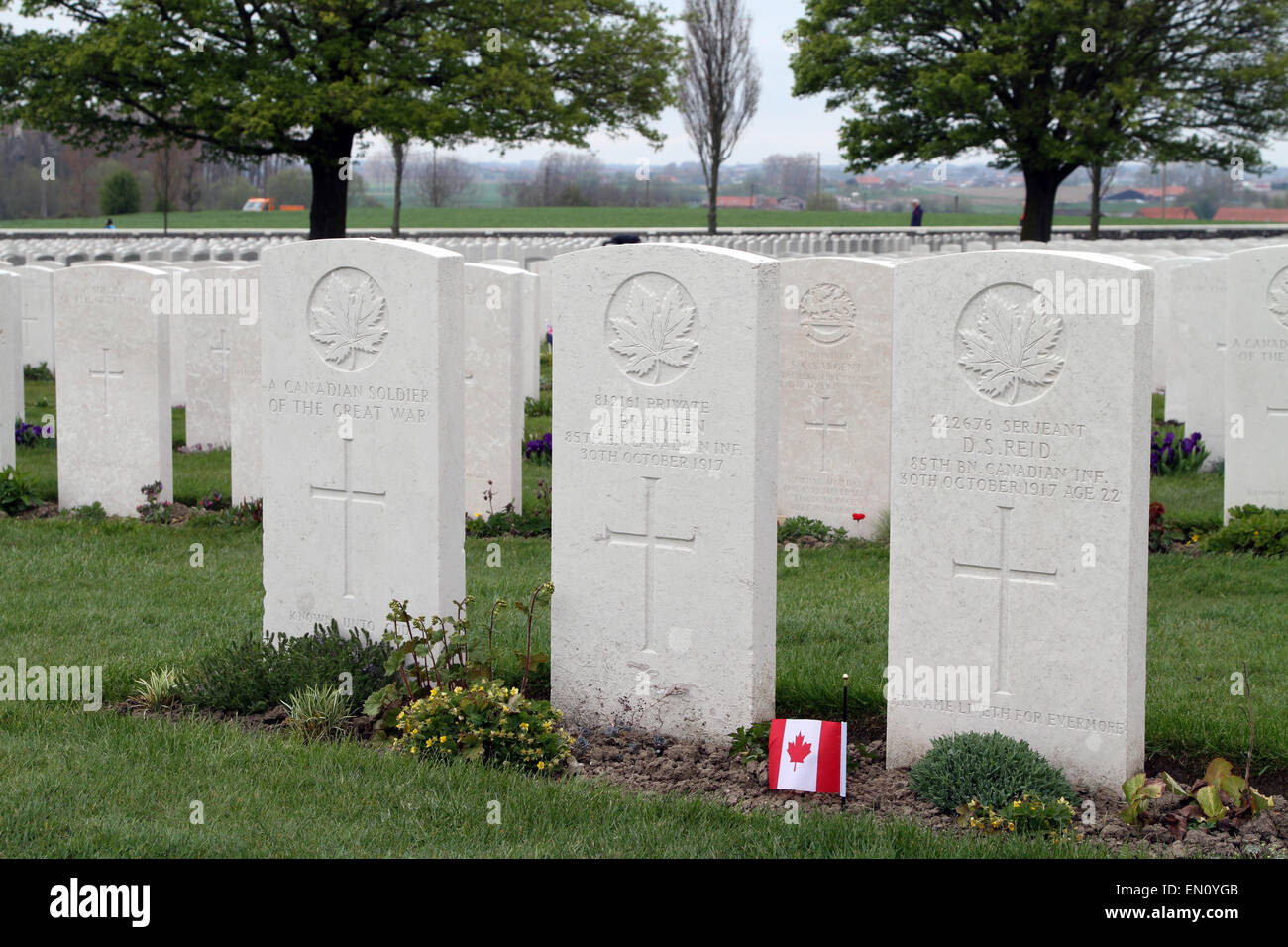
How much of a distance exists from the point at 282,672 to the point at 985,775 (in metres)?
2.94

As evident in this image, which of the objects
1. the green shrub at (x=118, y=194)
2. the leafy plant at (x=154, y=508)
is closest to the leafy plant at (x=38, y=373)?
the leafy plant at (x=154, y=508)

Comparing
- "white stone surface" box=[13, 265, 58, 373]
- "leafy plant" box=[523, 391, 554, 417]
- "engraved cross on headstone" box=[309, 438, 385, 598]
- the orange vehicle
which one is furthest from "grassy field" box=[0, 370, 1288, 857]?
the orange vehicle

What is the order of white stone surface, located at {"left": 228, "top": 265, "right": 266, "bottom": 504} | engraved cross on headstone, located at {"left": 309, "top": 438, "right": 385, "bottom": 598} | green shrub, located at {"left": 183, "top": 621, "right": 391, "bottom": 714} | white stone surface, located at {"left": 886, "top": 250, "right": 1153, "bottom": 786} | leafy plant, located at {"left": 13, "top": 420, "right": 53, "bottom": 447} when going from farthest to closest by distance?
leafy plant, located at {"left": 13, "top": 420, "right": 53, "bottom": 447}
white stone surface, located at {"left": 228, "top": 265, "right": 266, "bottom": 504}
engraved cross on headstone, located at {"left": 309, "top": 438, "right": 385, "bottom": 598}
green shrub, located at {"left": 183, "top": 621, "right": 391, "bottom": 714}
white stone surface, located at {"left": 886, "top": 250, "right": 1153, "bottom": 786}

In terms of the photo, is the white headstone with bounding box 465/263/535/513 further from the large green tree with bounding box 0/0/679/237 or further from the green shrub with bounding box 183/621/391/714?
the large green tree with bounding box 0/0/679/237

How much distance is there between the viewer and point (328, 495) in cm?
647

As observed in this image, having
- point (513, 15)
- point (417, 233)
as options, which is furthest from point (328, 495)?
point (417, 233)

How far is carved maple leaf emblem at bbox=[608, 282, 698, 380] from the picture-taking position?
5820 millimetres

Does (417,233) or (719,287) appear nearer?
(719,287)

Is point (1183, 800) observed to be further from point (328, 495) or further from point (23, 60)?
point (23, 60)

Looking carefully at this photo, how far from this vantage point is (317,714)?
5832 millimetres

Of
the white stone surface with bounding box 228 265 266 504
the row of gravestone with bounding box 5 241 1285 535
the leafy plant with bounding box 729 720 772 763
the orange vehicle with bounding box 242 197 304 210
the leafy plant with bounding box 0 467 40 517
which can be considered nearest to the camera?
the leafy plant with bounding box 729 720 772 763

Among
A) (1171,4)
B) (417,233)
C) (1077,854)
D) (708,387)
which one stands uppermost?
(1171,4)

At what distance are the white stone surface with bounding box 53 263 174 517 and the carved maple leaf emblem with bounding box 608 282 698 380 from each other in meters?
5.20

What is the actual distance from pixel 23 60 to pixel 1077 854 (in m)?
23.0
